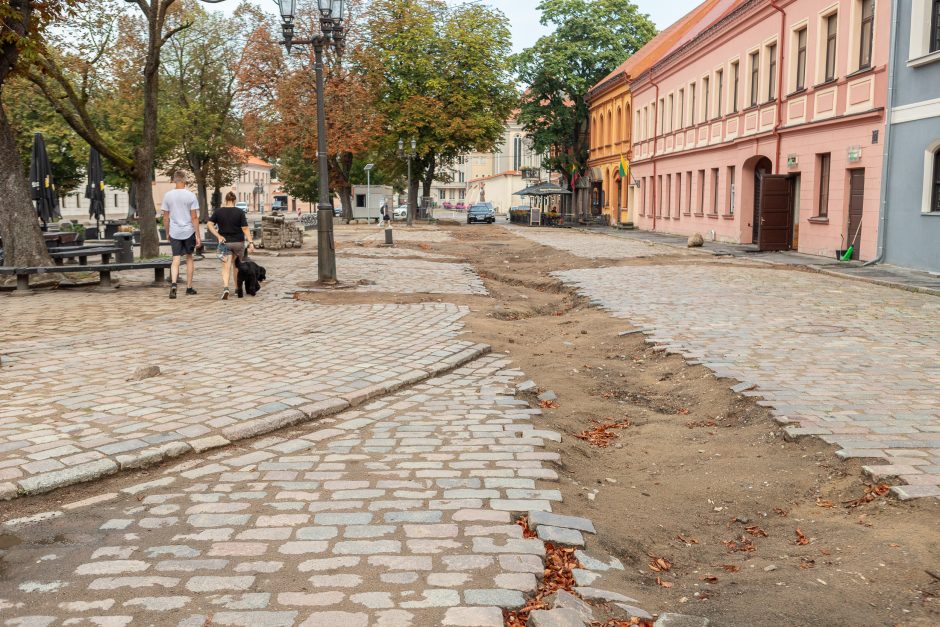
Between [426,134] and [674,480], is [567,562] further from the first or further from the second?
[426,134]

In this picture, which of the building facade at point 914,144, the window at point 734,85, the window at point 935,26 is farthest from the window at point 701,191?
the window at point 935,26

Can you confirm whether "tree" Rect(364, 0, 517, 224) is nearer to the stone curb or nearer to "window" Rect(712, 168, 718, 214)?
"window" Rect(712, 168, 718, 214)

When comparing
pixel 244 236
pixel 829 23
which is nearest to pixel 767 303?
pixel 244 236

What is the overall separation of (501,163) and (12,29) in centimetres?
11656

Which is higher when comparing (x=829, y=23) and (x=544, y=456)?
(x=829, y=23)

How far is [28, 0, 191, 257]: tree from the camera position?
17562mm

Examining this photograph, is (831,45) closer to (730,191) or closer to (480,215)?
(730,191)

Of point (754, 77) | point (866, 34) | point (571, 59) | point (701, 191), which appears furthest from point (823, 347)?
point (571, 59)

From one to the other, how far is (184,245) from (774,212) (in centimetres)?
1771

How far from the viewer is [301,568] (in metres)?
3.71

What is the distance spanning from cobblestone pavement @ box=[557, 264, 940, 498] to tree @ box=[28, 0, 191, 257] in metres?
9.41

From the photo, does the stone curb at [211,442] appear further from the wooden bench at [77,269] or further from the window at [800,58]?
the window at [800,58]

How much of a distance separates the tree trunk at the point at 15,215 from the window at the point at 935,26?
17.6 metres

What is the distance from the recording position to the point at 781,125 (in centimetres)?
2653
